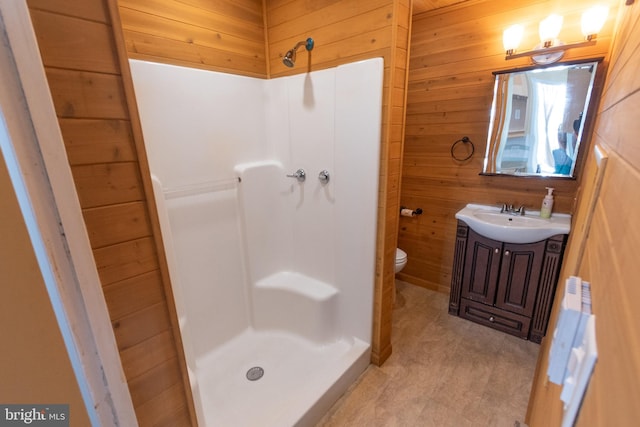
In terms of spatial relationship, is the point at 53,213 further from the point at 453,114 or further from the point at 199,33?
the point at 453,114

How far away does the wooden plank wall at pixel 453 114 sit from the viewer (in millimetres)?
1977

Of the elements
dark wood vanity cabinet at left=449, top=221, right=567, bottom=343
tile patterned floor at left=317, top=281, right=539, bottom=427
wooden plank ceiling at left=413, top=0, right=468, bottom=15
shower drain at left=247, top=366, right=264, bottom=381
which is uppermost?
wooden plank ceiling at left=413, top=0, right=468, bottom=15

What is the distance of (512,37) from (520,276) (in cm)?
165

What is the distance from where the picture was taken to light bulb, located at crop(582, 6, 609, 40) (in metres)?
1.66

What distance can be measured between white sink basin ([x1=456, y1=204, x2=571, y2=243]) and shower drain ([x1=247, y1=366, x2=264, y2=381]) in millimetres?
1795

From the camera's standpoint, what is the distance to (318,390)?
5.26 feet

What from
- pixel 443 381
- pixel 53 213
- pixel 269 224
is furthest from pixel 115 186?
pixel 443 381

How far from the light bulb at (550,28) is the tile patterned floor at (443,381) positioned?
2087 millimetres

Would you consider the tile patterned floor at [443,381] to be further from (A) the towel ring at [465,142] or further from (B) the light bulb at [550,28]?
(B) the light bulb at [550,28]

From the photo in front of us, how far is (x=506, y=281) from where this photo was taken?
2.12 m

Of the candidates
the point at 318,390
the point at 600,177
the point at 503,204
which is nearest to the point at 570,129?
the point at 503,204

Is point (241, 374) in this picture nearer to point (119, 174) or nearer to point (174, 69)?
point (119, 174)

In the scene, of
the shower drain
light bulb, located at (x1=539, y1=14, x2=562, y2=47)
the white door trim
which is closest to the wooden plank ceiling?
light bulb, located at (x1=539, y1=14, x2=562, y2=47)

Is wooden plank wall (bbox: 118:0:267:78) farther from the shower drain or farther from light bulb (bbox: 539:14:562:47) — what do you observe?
the shower drain
